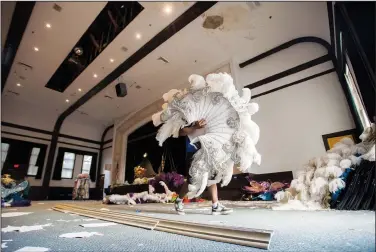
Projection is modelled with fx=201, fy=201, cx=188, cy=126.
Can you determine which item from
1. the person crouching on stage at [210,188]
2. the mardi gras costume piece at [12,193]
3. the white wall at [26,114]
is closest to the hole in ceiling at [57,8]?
the mardi gras costume piece at [12,193]

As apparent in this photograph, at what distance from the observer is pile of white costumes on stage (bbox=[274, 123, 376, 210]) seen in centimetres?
208

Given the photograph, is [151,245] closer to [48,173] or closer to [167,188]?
[167,188]

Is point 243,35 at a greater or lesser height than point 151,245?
greater

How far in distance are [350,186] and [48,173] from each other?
12.2 metres

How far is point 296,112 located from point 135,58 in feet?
16.3

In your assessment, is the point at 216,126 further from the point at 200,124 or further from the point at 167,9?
the point at 167,9

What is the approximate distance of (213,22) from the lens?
5.13 meters

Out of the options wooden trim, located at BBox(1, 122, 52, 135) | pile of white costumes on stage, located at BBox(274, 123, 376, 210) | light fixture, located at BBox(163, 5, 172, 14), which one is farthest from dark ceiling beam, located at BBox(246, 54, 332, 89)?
wooden trim, located at BBox(1, 122, 52, 135)

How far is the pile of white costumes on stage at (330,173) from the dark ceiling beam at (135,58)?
13.1ft

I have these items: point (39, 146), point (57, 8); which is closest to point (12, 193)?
point (57, 8)

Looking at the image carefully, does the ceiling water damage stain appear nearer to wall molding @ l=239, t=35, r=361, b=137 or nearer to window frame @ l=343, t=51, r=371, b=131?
wall molding @ l=239, t=35, r=361, b=137

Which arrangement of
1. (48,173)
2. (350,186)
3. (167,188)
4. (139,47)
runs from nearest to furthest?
(350,186) → (167,188) → (139,47) → (48,173)

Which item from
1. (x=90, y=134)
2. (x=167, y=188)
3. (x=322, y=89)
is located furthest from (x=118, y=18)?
(x=90, y=134)

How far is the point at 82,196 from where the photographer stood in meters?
9.02
